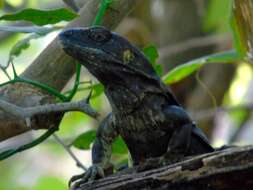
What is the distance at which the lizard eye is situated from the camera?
2.08 metres

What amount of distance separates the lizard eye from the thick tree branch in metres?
0.18

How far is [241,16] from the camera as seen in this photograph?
227 cm

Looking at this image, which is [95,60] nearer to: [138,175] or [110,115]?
[110,115]

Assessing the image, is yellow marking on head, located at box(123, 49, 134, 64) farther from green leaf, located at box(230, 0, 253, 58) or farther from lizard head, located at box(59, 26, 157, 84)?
green leaf, located at box(230, 0, 253, 58)

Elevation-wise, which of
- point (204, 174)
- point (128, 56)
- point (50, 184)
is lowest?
point (50, 184)

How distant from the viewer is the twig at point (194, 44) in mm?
4033

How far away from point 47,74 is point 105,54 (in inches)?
8.4

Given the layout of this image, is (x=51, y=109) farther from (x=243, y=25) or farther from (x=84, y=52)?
(x=243, y=25)

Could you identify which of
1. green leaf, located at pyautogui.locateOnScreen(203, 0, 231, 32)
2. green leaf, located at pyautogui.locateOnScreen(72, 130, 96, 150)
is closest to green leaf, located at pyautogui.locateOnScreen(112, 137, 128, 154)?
green leaf, located at pyautogui.locateOnScreen(72, 130, 96, 150)

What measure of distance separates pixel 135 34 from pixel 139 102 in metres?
2.04

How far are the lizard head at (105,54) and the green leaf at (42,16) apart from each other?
0.39 feet

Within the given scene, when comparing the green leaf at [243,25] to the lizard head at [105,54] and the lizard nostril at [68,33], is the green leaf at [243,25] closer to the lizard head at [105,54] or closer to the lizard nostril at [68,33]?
the lizard head at [105,54]

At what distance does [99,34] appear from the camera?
6.86ft

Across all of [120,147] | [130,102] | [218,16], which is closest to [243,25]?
[130,102]
